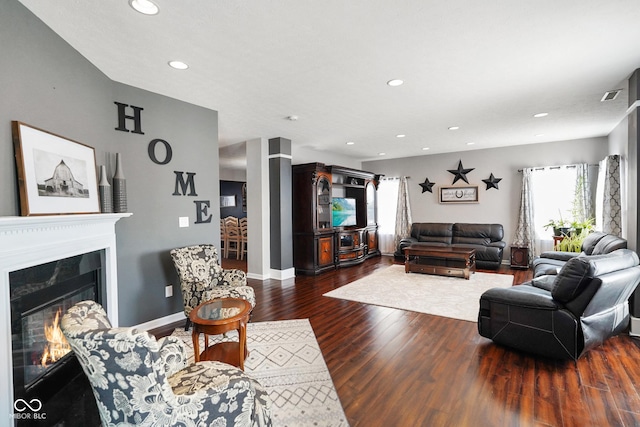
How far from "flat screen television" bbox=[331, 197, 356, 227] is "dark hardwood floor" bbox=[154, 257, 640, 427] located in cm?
336

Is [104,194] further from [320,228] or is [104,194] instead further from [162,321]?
[320,228]

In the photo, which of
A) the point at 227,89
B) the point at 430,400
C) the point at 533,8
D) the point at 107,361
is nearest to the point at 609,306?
the point at 430,400

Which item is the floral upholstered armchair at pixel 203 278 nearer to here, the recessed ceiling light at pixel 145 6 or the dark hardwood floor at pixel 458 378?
the dark hardwood floor at pixel 458 378

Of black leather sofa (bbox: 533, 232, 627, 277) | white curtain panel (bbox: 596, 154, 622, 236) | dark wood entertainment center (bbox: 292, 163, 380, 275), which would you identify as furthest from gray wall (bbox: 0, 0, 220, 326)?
white curtain panel (bbox: 596, 154, 622, 236)

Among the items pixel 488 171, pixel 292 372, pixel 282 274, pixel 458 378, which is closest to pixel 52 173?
pixel 292 372

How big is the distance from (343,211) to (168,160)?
428cm

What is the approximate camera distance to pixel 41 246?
180 cm

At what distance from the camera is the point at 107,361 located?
3.78 ft

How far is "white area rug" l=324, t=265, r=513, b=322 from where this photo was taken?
12.8 ft

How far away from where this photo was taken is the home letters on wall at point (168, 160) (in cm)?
307

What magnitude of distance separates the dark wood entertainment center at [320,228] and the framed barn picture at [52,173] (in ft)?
12.2

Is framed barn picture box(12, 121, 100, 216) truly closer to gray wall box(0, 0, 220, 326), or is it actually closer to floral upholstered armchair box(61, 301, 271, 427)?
gray wall box(0, 0, 220, 326)

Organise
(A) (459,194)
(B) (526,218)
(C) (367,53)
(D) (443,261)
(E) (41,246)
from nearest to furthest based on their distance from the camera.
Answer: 1. (E) (41,246)
2. (C) (367,53)
3. (D) (443,261)
4. (B) (526,218)
5. (A) (459,194)

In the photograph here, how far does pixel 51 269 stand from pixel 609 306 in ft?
14.1
